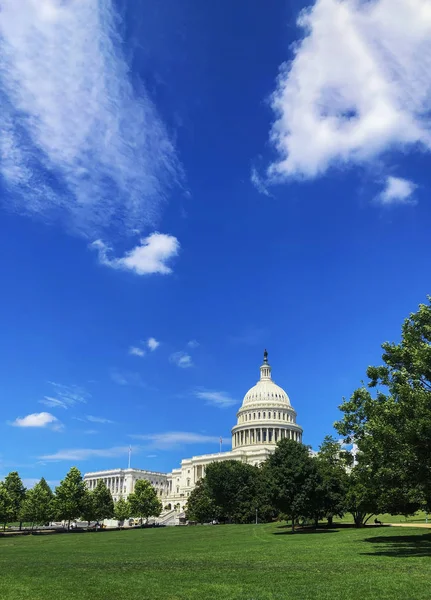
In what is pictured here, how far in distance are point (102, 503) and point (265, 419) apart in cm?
7345

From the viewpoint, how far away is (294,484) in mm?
60375

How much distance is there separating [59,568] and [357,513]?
43316 mm

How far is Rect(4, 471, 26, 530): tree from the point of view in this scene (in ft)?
326

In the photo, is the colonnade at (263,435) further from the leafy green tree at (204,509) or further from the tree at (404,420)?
the tree at (404,420)

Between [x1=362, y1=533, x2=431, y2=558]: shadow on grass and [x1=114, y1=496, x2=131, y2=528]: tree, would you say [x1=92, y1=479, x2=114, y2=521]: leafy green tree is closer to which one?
[x1=114, y1=496, x2=131, y2=528]: tree

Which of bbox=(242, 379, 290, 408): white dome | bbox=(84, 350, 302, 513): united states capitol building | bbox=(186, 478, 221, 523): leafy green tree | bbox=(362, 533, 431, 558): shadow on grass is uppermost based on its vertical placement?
bbox=(242, 379, 290, 408): white dome

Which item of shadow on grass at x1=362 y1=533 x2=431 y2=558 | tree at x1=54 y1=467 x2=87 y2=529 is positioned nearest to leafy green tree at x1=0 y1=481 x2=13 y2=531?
tree at x1=54 y1=467 x2=87 y2=529

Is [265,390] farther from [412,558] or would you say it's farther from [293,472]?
[412,558]

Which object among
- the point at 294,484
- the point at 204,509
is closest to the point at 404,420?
the point at 294,484

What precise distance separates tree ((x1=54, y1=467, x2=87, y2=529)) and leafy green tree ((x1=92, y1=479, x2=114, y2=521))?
6.63 metres

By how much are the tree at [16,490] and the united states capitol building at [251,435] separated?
65.4 m

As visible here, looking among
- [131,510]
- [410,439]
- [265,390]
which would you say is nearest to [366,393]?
[410,439]

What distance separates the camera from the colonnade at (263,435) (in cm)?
16775

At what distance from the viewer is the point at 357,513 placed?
203 feet
